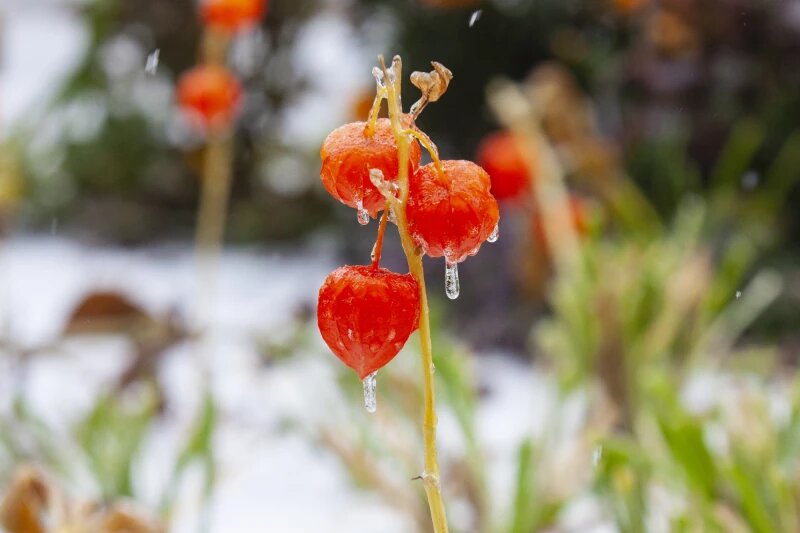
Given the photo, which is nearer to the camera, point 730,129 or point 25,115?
point 730,129

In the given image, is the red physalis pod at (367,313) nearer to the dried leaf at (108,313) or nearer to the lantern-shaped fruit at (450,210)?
the lantern-shaped fruit at (450,210)

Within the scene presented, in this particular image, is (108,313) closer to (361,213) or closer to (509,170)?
(509,170)

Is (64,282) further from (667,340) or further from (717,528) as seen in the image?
(717,528)

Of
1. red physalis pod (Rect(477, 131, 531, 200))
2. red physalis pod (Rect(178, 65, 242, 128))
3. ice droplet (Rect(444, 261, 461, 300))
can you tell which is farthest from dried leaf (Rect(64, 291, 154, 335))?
ice droplet (Rect(444, 261, 461, 300))

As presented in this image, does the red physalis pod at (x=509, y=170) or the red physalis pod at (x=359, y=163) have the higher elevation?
the red physalis pod at (x=509, y=170)

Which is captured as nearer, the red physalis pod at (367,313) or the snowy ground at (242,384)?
the red physalis pod at (367,313)

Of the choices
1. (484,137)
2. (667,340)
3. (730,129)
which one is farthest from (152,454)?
(730,129)

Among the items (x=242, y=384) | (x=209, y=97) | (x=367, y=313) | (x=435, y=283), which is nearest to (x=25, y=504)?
(x=367, y=313)

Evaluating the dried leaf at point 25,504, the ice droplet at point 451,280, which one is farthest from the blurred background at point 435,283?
the ice droplet at point 451,280
